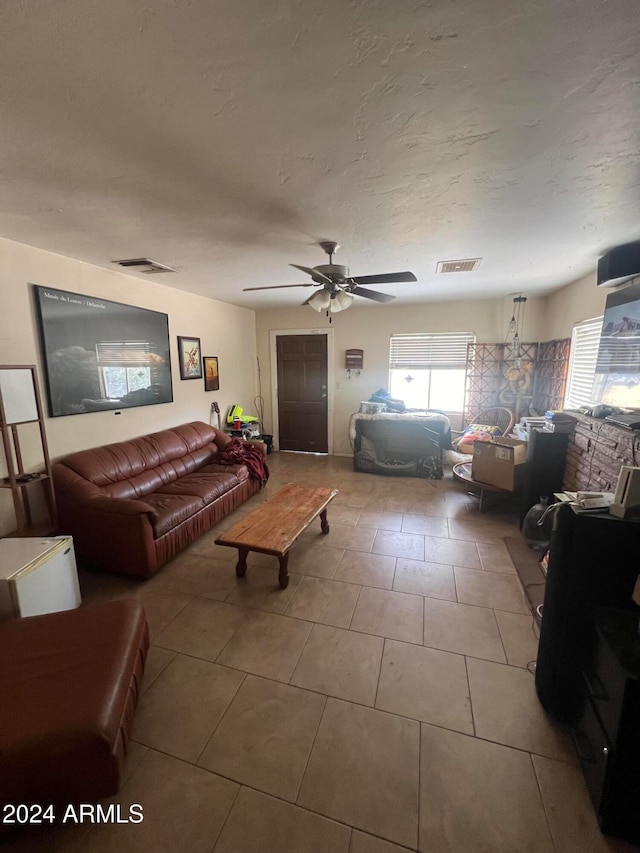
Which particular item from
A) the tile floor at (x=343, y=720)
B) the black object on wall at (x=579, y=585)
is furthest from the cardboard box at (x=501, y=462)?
the black object on wall at (x=579, y=585)

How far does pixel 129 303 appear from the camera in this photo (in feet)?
11.9

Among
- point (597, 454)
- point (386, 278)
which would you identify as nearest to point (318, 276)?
point (386, 278)

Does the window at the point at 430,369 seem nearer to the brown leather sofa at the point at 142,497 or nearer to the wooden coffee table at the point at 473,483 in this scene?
the wooden coffee table at the point at 473,483

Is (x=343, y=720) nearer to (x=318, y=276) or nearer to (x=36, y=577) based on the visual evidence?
(x=36, y=577)

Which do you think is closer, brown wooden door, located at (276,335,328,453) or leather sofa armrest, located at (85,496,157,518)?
leather sofa armrest, located at (85,496,157,518)

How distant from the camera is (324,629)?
6.87 feet

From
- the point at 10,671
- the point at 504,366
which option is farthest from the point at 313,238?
the point at 504,366

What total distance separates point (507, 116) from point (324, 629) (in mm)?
2639

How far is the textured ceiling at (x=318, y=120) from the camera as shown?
94 cm

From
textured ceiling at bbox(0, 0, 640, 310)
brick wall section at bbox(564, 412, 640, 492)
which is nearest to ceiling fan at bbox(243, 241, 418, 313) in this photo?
textured ceiling at bbox(0, 0, 640, 310)

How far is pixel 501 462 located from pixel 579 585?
2223mm

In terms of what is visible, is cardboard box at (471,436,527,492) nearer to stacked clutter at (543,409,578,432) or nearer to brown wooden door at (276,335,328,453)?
stacked clutter at (543,409,578,432)

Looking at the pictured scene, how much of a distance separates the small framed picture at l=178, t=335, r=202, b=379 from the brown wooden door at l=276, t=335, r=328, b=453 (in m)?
1.71

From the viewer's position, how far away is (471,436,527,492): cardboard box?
3.46 meters
